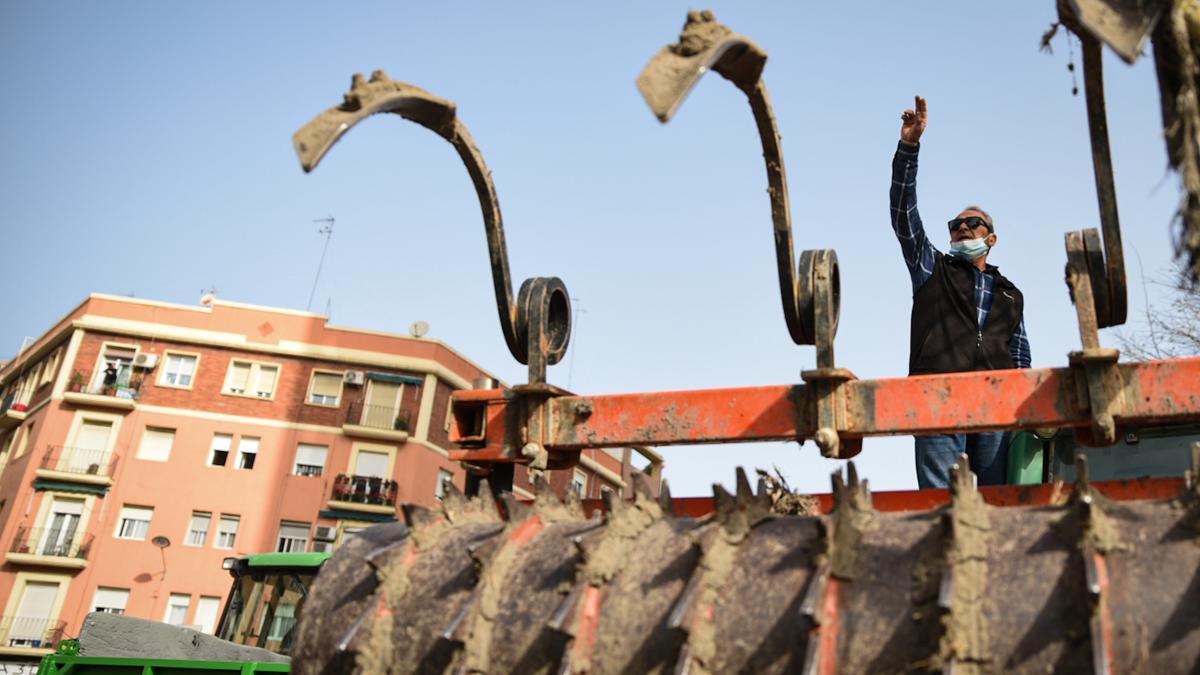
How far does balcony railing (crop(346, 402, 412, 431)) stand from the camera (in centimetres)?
3741

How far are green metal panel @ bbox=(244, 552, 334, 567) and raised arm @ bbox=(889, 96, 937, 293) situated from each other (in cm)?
891

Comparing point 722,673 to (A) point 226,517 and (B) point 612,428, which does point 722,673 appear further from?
(A) point 226,517

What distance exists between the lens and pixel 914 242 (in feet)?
14.7

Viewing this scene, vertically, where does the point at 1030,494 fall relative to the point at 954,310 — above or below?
below

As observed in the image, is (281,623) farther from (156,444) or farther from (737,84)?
(156,444)

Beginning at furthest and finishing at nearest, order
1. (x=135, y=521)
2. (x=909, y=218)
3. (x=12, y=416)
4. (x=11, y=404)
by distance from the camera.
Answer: (x=11, y=404) < (x=12, y=416) < (x=135, y=521) < (x=909, y=218)

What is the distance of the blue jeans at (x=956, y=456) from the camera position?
4094mm

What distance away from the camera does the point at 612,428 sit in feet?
9.60

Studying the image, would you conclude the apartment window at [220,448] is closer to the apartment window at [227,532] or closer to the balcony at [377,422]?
the apartment window at [227,532]

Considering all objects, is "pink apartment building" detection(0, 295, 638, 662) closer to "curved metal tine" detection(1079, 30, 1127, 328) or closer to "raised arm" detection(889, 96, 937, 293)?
"raised arm" detection(889, 96, 937, 293)

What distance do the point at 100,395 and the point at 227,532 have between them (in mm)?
6996

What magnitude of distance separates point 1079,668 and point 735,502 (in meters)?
0.72

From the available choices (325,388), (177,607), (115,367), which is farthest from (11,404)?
(325,388)

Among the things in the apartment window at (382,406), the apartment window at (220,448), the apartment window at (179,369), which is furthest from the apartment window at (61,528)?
the apartment window at (382,406)
